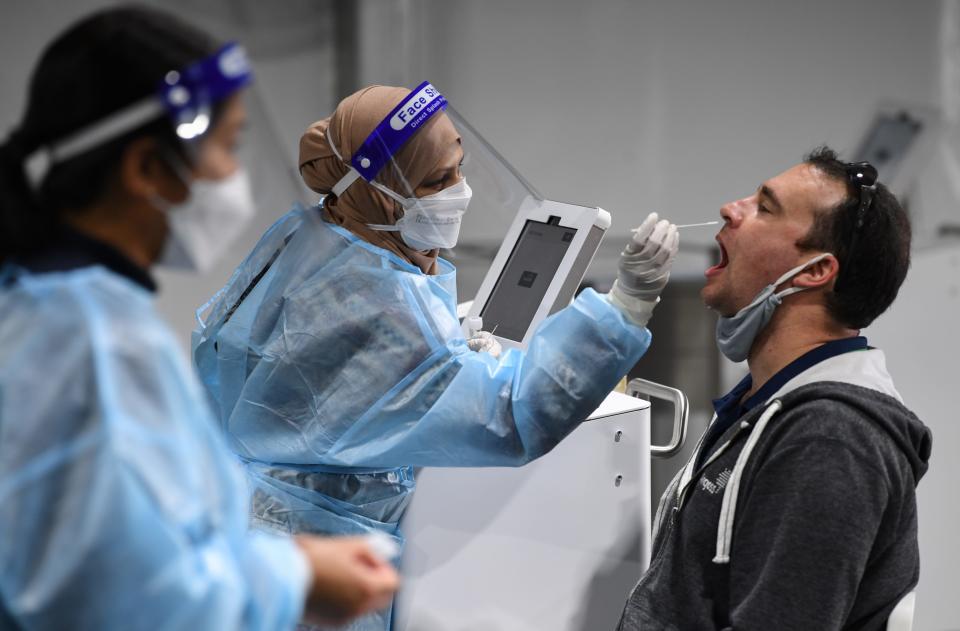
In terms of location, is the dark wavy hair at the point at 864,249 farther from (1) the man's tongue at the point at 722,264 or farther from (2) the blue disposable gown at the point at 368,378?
(2) the blue disposable gown at the point at 368,378

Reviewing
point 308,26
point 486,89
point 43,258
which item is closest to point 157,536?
point 43,258

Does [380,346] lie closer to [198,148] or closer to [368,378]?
[368,378]

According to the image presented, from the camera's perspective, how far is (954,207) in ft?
11.7

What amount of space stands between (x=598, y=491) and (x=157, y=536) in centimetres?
123

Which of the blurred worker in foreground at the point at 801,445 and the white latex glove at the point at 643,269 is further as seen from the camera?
the white latex glove at the point at 643,269

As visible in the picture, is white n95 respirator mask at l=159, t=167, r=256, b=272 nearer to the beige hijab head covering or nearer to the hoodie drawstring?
the beige hijab head covering

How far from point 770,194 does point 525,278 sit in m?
0.47

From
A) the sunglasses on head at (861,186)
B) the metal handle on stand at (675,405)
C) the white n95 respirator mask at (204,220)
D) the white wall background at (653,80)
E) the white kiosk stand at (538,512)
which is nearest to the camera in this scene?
the white n95 respirator mask at (204,220)

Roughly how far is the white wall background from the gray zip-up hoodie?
6.55ft

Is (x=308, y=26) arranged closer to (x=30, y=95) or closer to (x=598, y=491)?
(x=598, y=491)

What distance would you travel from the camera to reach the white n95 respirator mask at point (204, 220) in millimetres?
934

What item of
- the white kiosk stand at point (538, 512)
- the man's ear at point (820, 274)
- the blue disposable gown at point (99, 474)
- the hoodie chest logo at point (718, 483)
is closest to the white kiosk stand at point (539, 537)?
the white kiosk stand at point (538, 512)

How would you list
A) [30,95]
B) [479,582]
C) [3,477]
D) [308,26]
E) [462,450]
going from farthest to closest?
[308,26] < [479,582] < [462,450] < [30,95] < [3,477]

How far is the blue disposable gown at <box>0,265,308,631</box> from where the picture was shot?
80cm
